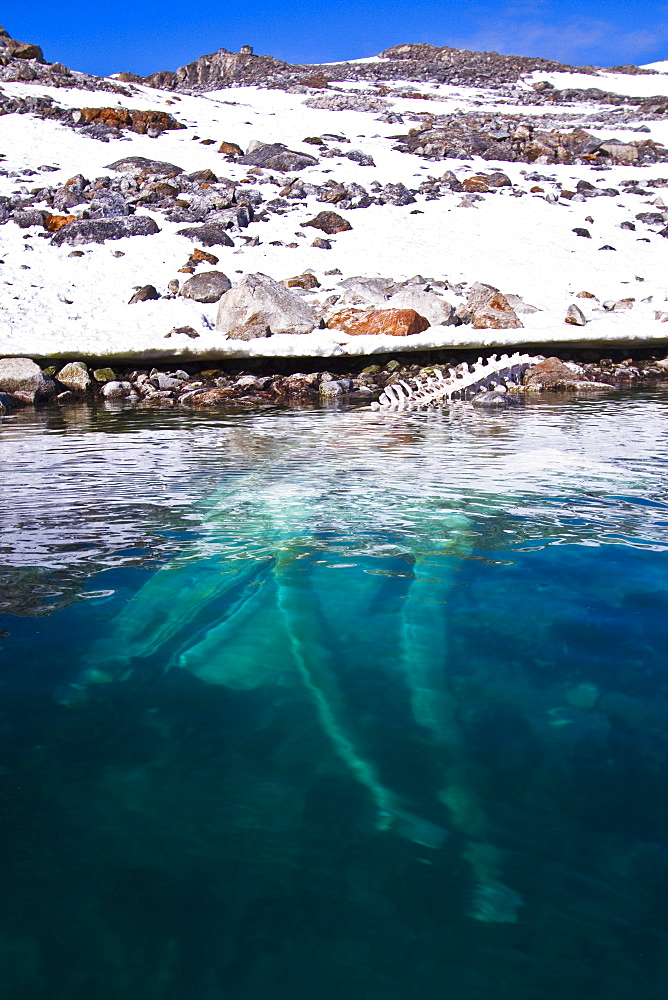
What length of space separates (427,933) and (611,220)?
2407 centimetres

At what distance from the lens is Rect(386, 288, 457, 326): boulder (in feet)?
46.4

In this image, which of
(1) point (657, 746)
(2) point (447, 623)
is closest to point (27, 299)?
(2) point (447, 623)

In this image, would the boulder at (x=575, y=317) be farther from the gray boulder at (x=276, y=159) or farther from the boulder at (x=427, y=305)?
the gray boulder at (x=276, y=159)

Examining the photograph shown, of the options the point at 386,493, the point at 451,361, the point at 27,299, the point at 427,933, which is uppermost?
the point at 27,299

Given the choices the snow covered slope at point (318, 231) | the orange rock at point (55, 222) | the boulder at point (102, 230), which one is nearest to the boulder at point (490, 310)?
the snow covered slope at point (318, 231)

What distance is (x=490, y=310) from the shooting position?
47.5 ft

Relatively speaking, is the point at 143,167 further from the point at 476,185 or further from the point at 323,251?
the point at 476,185

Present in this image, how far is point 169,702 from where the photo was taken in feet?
7.02

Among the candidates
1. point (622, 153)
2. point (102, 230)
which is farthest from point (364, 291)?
point (622, 153)

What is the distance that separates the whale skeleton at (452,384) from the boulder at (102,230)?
978cm

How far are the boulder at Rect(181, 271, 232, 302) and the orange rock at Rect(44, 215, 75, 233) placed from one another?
508 cm

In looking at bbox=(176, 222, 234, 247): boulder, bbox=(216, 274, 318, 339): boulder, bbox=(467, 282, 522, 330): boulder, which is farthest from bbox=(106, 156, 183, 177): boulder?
bbox=(467, 282, 522, 330): boulder

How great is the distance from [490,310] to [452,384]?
12.7 ft

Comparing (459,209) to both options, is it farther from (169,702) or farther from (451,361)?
(169,702)
